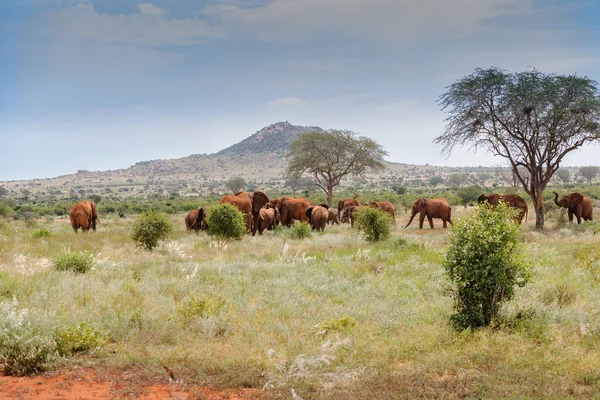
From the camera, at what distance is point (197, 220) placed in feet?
78.8

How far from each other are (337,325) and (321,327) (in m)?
0.28

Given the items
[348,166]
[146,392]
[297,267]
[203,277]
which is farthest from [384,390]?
[348,166]

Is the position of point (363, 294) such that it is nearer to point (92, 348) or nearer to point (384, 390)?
point (384, 390)

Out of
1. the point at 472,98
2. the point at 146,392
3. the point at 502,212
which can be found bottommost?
the point at 146,392

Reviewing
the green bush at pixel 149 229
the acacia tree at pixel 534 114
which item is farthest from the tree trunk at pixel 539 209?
the green bush at pixel 149 229

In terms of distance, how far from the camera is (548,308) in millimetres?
A: 8625

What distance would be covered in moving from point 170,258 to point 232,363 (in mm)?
9113

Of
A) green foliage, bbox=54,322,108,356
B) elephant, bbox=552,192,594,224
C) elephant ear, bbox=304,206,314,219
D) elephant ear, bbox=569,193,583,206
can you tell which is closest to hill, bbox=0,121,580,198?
elephant ear, bbox=304,206,314,219

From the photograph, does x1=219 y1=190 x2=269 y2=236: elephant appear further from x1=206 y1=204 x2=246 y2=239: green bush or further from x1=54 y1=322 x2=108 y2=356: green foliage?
x1=54 y1=322 x2=108 y2=356: green foliage

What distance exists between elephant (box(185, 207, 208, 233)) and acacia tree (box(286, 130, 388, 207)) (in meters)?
20.8

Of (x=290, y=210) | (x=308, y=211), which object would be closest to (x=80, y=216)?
(x=290, y=210)

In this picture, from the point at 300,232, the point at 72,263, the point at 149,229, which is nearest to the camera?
the point at 72,263

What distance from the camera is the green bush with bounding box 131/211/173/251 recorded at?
17062 mm

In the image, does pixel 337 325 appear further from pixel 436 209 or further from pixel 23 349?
pixel 436 209
